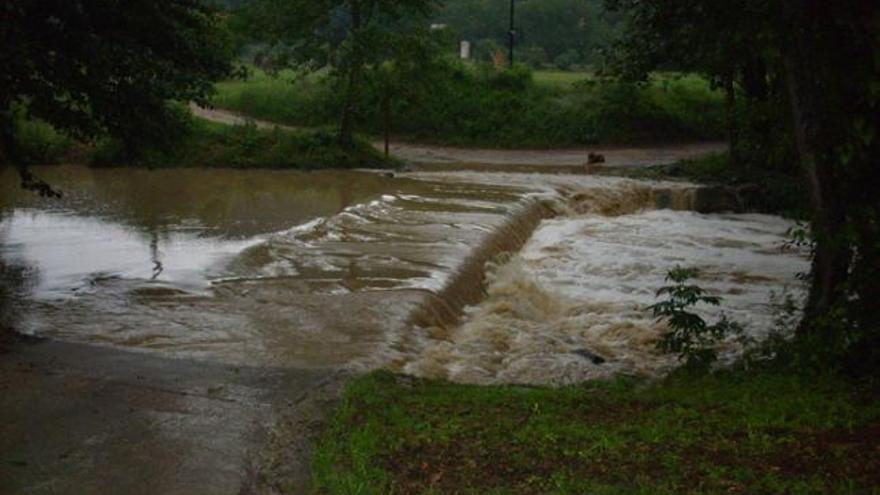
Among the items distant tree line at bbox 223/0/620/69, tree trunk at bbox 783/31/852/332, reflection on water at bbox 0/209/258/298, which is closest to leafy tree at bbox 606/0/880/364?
tree trunk at bbox 783/31/852/332

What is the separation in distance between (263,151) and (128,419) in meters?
17.2

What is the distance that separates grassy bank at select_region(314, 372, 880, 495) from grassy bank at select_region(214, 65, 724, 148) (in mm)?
20530

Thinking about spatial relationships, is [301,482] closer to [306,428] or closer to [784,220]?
[306,428]

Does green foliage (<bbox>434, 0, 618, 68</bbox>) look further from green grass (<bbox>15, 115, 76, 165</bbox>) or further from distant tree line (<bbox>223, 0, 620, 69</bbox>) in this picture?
green grass (<bbox>15, 115, 76, 165</bbox>)

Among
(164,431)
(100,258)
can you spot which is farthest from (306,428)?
(100,258)

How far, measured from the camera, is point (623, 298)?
1183 centimetres

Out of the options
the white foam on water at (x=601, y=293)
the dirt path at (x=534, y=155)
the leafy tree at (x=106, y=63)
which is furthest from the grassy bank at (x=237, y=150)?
the leafy tree at (x=106, y=63)

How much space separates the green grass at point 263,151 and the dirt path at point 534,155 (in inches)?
62.5

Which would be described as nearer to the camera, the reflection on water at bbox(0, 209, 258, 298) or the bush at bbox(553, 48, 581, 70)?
the reflection on water at bbox(0, 209, 258, 298)

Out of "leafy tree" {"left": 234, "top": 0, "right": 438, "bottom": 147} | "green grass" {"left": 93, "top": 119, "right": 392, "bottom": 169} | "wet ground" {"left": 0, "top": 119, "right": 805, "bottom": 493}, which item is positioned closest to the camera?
"wet ground" {"left": 0, "top": 119, "right": 805, "bottom": 493}

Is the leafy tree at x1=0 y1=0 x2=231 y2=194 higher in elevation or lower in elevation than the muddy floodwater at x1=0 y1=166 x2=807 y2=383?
higher

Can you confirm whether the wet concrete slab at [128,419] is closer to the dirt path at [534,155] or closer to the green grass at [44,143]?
the green grass at [44,143]

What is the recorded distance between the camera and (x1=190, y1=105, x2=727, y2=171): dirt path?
81.0ft

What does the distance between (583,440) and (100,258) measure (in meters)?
8.62
